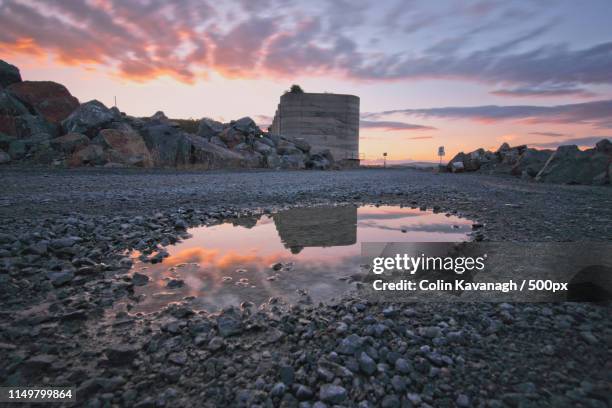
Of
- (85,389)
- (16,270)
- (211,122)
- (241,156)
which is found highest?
(211,122)

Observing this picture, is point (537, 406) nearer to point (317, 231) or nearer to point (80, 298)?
point (80, 298)

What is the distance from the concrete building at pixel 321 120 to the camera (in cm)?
3045

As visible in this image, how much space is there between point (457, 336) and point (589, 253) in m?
2.10

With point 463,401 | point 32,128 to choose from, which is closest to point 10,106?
point 32,128

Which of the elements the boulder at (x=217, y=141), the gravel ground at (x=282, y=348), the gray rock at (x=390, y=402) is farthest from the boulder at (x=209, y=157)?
the gray rock at (x=390, y=402)

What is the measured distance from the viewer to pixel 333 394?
4.22ft

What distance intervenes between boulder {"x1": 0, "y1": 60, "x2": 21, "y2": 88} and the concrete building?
62.6 ft

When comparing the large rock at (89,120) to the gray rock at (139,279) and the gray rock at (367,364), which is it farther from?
the gray rock at (367,364)

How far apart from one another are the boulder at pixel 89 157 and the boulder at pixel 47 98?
233 inches

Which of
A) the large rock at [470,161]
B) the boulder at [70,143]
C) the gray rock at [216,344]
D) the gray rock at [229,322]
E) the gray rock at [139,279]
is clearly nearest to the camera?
the gray rock at [216,344]

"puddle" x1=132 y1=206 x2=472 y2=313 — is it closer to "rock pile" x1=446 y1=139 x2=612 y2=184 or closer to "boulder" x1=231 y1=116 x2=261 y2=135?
"rock pile" x1=446 y1=139 x2=612 y2=184

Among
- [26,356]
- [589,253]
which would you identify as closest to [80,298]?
[26,356]

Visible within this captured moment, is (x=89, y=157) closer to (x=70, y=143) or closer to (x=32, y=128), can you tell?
(x=70, y=143)

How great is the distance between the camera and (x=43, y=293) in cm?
215
